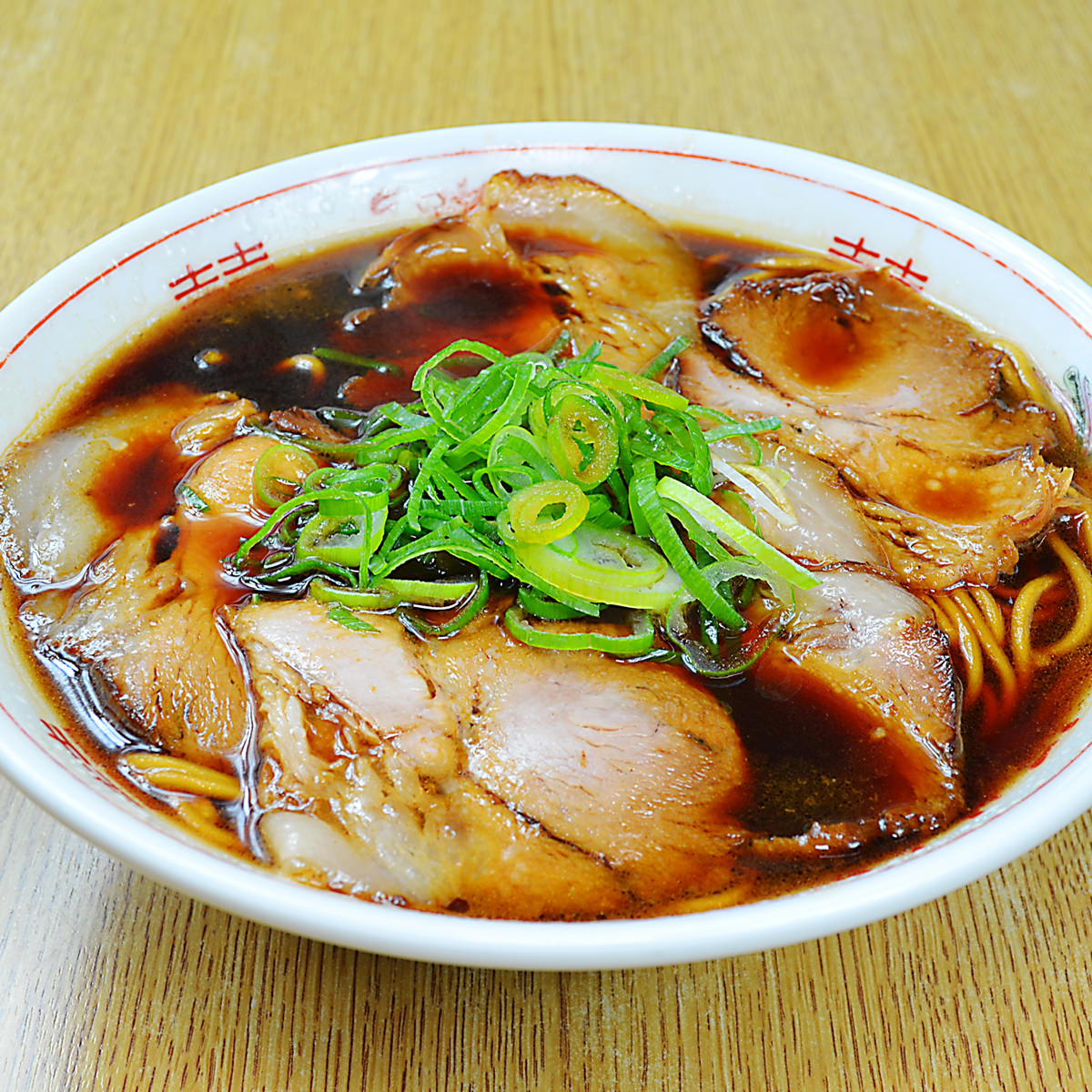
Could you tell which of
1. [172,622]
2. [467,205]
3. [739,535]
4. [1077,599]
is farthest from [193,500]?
[1077,599]

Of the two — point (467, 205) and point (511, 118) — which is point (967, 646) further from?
point (511, 118)

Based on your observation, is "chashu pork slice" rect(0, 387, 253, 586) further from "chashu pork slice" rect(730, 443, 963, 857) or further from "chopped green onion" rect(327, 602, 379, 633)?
"chashu pork slice" rect(730, 443, 963, 857)

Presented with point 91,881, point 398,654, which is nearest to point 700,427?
point 398,654

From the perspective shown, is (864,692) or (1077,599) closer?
(864,692)

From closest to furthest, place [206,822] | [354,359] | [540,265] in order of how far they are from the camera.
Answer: [206,822]
[354,359]
[540,265]

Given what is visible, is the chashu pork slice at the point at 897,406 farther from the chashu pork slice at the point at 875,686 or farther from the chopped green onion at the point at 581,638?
the chopped green onion at the point at 581,638

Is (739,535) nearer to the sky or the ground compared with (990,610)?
nearer to the sky

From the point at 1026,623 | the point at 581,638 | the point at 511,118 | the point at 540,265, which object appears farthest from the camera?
the point at 511,118
